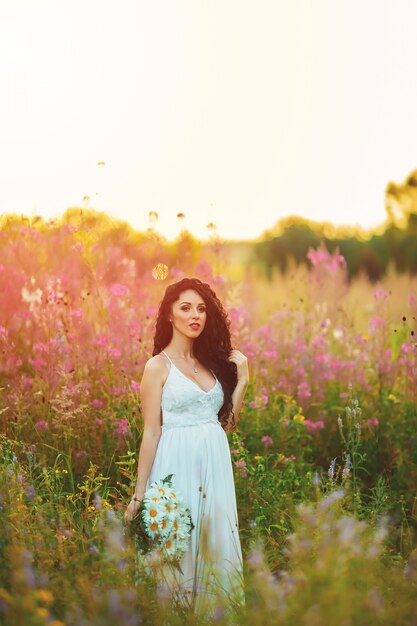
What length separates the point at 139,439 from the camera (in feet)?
19.0

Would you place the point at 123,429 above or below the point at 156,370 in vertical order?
below

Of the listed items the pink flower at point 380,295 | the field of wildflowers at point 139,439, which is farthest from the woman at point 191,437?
the pink flower at point 380,295

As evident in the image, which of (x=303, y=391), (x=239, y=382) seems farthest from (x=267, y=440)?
(x=239, y=382)

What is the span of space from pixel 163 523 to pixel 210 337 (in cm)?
114

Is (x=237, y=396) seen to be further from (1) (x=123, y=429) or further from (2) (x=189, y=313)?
(1) (x=123, y=429)

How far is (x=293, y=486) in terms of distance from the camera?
19.5ft

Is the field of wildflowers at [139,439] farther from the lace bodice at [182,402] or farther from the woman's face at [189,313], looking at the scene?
the woman's face at [189,313]

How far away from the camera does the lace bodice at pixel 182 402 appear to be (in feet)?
14.2

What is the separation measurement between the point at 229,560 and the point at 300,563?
1.20 meters

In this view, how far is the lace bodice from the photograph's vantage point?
432cm

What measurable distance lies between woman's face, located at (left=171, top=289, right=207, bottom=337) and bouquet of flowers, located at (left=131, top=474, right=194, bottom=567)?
0.82m

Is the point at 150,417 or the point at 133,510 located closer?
the point at 133,510

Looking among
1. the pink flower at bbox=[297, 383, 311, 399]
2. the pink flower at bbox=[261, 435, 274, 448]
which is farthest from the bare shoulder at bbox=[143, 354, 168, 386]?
the pink flower at bbox=[297, 383, 311, 399]

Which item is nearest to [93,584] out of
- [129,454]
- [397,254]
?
[129,454]
